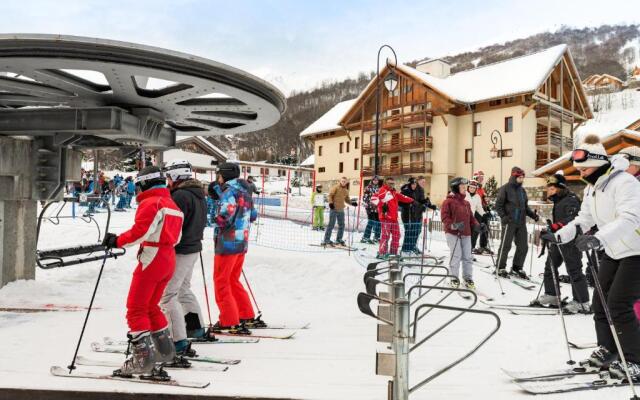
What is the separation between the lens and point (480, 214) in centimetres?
1153

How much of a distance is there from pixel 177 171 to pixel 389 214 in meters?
6.61

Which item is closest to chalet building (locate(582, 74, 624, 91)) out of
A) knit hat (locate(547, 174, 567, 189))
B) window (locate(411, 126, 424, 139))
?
window (locate(411, 126, 424, 139))

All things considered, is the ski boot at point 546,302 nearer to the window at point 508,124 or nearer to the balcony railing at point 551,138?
the window at point 508,124

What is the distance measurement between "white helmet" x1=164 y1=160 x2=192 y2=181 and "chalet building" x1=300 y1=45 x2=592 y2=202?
31.5 meters

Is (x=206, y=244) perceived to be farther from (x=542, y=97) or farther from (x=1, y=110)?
(x=542, y=97)

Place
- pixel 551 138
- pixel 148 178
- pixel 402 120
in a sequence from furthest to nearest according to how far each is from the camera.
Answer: pixel 402 120, pixel 551 138, pixel 148 178

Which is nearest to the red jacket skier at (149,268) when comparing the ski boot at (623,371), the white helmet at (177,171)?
the white helmet at (177,171)

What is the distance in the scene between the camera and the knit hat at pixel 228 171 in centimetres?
546

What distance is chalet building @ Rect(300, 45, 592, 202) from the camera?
117ft

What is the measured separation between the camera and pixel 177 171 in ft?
16.0

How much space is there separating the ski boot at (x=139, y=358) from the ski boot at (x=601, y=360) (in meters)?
3.54

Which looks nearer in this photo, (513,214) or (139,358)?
(139,358)

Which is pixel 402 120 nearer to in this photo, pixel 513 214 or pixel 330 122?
pixel 330 122

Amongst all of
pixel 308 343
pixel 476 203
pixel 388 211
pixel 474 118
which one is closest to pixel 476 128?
pixel 474 118
